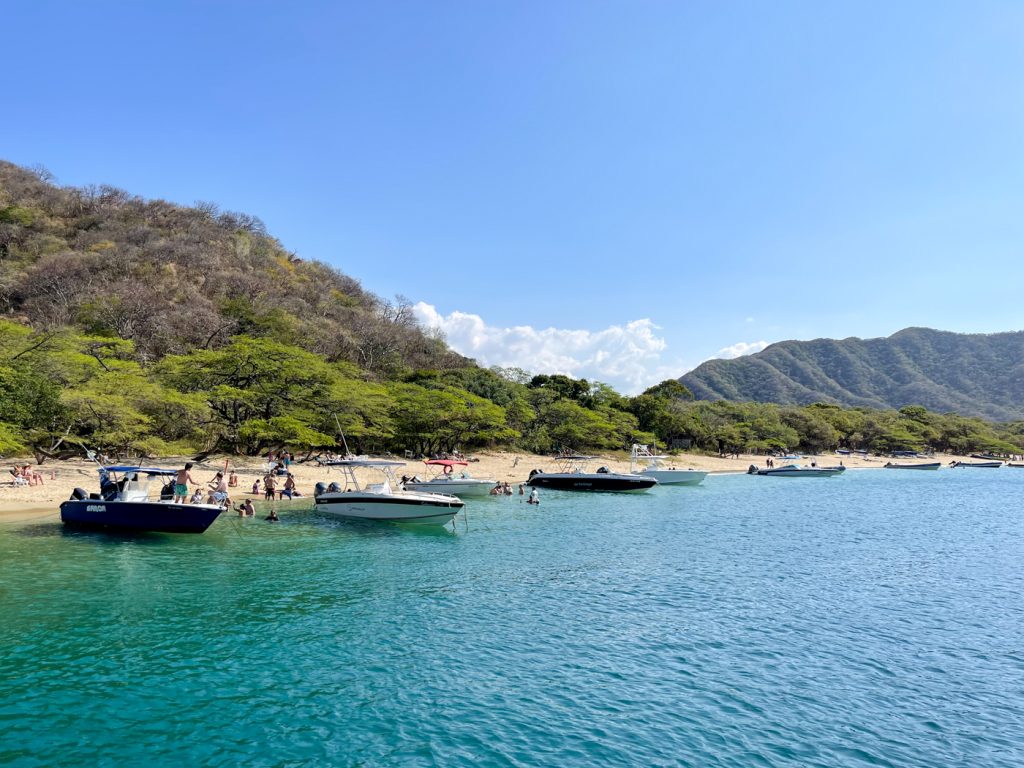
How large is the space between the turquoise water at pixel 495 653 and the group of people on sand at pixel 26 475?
8.05 meters

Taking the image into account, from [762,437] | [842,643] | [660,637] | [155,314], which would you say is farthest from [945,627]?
[762,437]

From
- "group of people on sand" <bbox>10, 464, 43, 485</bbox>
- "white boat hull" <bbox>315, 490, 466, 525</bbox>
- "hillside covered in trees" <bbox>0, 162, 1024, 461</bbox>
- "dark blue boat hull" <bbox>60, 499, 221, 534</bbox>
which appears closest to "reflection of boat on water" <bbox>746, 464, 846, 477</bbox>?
"hillside covered in trees" <bbox>0, 162, 1024, 461</bbox>

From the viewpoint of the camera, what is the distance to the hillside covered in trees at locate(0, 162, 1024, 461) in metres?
36.9

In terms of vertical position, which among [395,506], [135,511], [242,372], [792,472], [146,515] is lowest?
[792,472]

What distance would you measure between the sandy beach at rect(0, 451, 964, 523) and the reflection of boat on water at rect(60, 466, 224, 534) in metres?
3.81

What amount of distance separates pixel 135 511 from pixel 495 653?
1721cm

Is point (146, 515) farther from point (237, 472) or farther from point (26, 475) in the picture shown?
point (237, 472)

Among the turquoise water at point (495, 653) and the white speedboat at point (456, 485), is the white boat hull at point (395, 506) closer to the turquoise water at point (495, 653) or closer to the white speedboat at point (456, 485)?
the turquoise water at point (495, 653)

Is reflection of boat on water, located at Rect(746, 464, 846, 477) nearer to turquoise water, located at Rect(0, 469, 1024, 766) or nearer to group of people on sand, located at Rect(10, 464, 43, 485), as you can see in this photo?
turquoise water, located at Rect(0, 469, 1024, 766)

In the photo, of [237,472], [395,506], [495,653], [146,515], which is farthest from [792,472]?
[146,515]

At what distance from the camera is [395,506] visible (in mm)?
27156

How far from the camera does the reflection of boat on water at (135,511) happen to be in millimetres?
22422

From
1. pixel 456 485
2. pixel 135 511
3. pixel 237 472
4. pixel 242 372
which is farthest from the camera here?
pixel 242 372

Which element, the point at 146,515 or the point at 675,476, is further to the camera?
the point at 675,476
